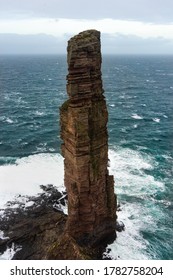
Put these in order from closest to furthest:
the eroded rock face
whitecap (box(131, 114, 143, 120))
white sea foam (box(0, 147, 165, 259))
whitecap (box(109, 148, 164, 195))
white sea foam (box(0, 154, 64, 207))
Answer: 1. the eroded rock face
2. white sea foam (box(0, 147, 165, 259))
3. white sea foam (box(0, 154, 64, 207))
4. whitecap (box(109, 148, 164, 195))
5. whitecap (box(131, 114, 143, 120))

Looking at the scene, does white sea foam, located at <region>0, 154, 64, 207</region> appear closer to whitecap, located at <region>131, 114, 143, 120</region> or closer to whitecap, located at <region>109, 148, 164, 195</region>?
whitecap, located at <region>109, 148, 164, 195</region>

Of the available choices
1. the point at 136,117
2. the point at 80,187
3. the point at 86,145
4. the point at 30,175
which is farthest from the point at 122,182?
the point at 136,117

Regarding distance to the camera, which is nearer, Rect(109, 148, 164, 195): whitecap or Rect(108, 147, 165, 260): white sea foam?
Rect(108, 147, 165, 260): white sea foam

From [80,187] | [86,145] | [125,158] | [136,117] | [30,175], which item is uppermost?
[86,145]

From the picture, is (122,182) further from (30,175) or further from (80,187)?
(80,187)

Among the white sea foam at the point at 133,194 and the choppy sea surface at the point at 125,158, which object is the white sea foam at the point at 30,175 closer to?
the choppy sea surface at the point at 125,158

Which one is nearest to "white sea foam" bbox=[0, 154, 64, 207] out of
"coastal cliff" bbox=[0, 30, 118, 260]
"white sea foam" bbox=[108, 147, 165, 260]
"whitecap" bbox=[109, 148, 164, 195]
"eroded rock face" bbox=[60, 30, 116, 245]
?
"coastal cliff" bbox=[0, 30, 118, 260]
